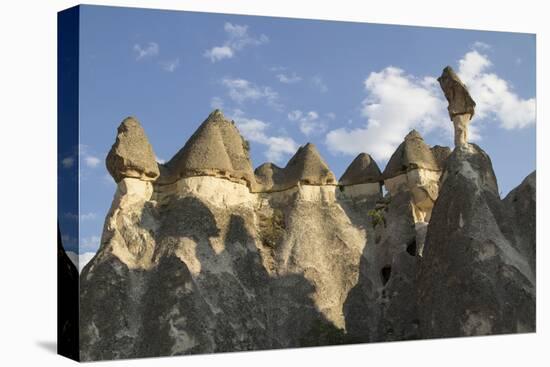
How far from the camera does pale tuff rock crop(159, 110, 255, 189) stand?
1037 inches

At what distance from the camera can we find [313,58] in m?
25.5

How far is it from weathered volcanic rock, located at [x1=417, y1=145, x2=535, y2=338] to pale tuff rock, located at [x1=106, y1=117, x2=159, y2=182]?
27.3 ft

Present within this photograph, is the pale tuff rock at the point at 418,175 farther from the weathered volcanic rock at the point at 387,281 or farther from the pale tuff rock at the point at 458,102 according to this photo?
the pale tuff rock at the point at 458,102

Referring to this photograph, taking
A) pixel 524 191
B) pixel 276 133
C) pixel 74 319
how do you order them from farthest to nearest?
1. pixel 524 191
2. pixel 276 133
3. pixel 74 319

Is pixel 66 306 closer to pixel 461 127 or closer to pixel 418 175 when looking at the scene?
pixel 461 127

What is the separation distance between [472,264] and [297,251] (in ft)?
16.3

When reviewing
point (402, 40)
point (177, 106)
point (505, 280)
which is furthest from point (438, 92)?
point (177, 106)

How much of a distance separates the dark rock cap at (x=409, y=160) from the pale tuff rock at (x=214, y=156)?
197 inches

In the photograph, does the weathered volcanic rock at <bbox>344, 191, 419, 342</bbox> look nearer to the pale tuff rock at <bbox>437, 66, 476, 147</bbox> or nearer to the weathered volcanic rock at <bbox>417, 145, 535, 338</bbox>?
the weathered volcanic rock at <bbox>417, 145, 535, 338</bbox>

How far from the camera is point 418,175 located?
30406 millimetres

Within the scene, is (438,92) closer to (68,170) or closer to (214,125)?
(214,125)

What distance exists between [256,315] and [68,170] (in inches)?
266

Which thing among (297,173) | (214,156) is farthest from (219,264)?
(297,173)

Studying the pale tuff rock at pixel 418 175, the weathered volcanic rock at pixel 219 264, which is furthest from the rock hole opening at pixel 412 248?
the weathered volcanic rock at pixel 219 264
